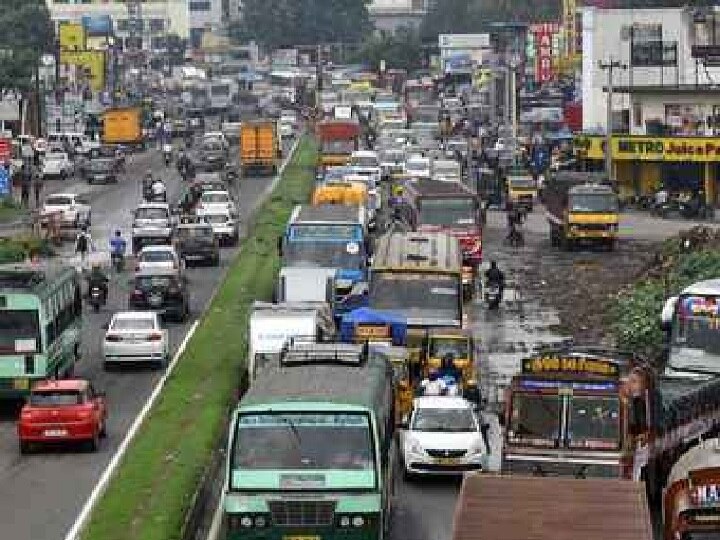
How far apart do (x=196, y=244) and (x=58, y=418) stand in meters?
29.6

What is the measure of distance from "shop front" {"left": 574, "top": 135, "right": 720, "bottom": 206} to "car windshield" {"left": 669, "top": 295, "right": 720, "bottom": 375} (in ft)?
158

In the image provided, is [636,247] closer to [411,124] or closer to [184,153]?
[184,153]

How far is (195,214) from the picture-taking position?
69.1 metres

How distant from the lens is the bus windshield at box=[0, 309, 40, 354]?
35.8 metres

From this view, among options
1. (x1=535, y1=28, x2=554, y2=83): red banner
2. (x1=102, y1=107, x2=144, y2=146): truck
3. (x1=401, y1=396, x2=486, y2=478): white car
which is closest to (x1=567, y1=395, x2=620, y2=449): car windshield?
(x1=401, y1=396, x2=486, y2=478): white car

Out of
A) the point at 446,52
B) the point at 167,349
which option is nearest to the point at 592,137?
the point at 167,349

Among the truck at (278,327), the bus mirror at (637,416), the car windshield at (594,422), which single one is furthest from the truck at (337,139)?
the car windshield at (594,422)

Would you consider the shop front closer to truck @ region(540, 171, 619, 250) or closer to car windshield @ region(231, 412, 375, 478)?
truck @ region(540, 171, 619, 250)

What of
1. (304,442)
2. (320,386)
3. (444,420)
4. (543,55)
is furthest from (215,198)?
(543,55)

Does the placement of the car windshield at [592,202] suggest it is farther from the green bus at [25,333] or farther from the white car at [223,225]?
the green bus at [25,333]

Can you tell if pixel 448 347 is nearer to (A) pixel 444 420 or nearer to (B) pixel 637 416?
(A) pixel 444 420

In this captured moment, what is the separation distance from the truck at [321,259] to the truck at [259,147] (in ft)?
162

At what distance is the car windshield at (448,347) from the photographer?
36875 millimetres

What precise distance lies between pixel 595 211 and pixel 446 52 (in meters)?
120
